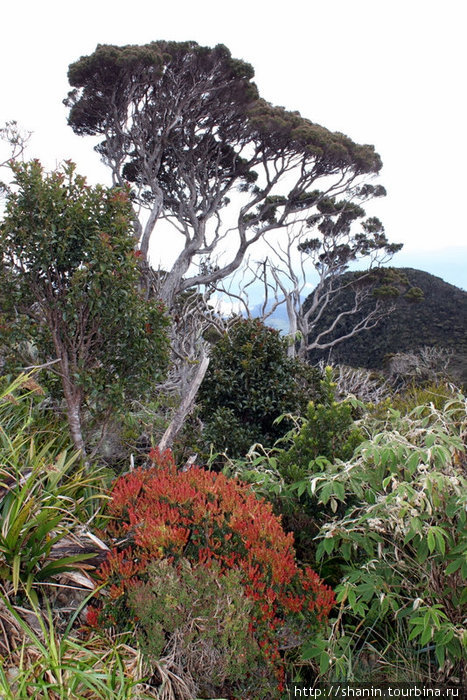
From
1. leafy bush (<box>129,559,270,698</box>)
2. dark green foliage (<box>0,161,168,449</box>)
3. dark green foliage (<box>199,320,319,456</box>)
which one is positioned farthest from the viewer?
dark green foliage (<box>199,320,319,456</box>)

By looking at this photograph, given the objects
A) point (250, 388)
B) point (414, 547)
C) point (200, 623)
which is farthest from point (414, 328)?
point (200, 623)

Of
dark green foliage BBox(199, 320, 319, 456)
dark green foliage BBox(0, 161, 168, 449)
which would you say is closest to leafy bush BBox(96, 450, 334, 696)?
dark green foliage BBox(0, 161, 168, 449)

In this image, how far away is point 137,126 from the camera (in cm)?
1612

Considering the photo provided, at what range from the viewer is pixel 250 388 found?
527 centimetres

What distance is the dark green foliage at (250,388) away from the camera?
5.05 metres

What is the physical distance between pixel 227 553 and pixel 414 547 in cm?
100

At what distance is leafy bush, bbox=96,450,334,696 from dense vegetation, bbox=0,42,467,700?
1 centimetres

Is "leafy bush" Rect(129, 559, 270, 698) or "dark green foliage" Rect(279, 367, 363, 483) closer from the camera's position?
"leafy bush" Rect(129, 559, 270, 698)

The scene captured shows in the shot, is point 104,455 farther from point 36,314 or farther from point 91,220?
point 91,220

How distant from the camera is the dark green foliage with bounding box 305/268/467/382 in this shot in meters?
21.8

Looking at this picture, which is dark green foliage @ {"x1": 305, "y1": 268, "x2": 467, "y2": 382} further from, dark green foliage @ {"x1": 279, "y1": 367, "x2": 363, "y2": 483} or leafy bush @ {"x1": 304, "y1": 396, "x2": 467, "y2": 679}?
leafy bush @ {"x1": 304, "y1": 396, "x2": 467, "y2": 679}

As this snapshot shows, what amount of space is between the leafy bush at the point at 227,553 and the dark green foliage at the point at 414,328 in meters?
19.6

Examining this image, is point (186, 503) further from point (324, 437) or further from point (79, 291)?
point (79, 291)

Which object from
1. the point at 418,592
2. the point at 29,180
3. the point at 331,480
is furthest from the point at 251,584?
the point at 29,180
